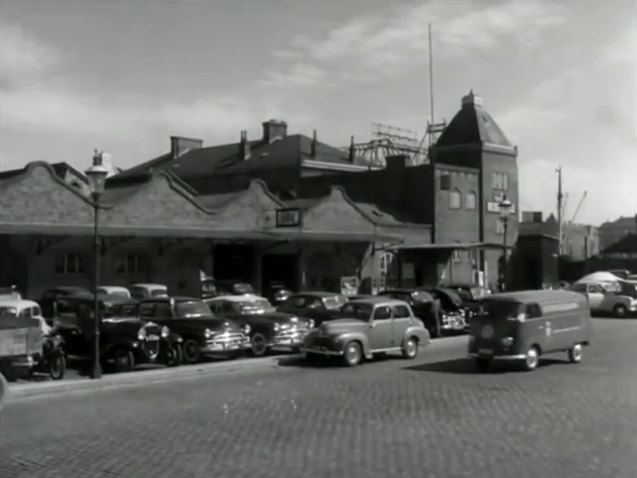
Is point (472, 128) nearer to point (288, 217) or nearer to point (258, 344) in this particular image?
point (288, 217)

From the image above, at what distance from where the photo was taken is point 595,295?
41.3 meters

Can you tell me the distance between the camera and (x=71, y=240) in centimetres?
3744

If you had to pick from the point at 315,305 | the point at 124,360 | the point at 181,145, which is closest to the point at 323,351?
the point at 124,360

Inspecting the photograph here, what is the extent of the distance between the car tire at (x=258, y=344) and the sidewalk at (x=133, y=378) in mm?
322

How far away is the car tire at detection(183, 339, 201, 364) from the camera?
21.7 m

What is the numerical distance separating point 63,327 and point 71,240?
55.7ft

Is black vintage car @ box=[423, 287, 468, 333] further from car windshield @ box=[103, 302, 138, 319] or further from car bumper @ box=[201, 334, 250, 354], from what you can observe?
car windshield @ box=[103, 302, 138, 319]

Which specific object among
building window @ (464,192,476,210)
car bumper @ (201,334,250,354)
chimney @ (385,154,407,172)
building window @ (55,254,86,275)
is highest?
chimney @ (385,154,407,172)

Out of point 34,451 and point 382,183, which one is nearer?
point 34,451

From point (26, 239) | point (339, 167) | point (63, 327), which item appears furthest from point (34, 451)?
point (339, 167)

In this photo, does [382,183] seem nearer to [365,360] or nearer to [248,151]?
[248,151]

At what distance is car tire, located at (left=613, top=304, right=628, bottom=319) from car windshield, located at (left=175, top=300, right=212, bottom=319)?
942 inches

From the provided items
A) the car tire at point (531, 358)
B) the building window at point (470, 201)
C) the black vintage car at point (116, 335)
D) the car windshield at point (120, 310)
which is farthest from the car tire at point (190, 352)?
the building window at point (470, 201)

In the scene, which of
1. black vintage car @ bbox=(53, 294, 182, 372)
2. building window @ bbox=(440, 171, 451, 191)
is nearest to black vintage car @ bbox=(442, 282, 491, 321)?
black vintage car @ bbox=(53, 294, 182, 372)
